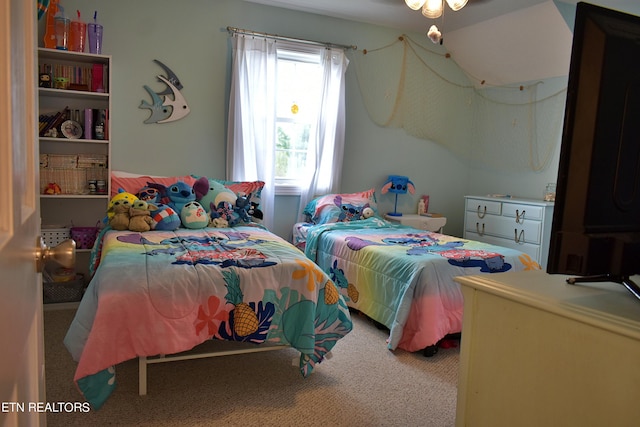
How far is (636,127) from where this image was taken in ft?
2.71

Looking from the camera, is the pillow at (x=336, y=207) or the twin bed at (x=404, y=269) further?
the pillow at (x=336, y=207)

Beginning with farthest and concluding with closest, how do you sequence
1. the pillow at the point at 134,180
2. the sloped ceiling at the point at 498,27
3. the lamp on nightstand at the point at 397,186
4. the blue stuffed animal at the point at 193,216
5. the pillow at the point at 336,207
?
the lamp on nightstand at the point at 397,186, the pillow at the point at 336,207, the sloped ceiling at the point at 498,27, the pillow at the point at 134,180, the blue stuffed animal at the point at 193,216

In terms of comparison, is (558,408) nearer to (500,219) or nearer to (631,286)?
(631,286)

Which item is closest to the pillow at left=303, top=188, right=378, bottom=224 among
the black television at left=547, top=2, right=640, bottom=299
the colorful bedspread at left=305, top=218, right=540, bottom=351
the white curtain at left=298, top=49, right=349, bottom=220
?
the white curtain at left=298, top=49, right=349, bottom=220

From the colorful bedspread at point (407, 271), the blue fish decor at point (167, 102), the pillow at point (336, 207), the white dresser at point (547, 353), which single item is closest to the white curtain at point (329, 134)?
the pillow at point (336, 207)

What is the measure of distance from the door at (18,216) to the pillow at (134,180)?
2.89 m

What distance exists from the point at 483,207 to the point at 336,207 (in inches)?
66.1

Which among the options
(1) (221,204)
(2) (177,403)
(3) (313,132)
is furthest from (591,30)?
(3) (313,132)

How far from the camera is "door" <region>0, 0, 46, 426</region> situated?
483 mm

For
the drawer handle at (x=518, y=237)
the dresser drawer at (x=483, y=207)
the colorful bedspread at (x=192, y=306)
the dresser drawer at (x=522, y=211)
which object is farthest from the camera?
the dresser drawer at (x=483, y=207)

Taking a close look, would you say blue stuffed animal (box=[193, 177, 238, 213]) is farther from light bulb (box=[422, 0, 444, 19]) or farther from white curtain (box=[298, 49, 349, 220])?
light bulb (box=[422, 0, 444, 19])

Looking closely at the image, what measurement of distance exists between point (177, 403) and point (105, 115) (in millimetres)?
2294

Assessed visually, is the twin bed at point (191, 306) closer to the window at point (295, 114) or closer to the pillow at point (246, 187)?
the pillow at point (246, 187)

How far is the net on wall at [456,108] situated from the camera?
458cm
